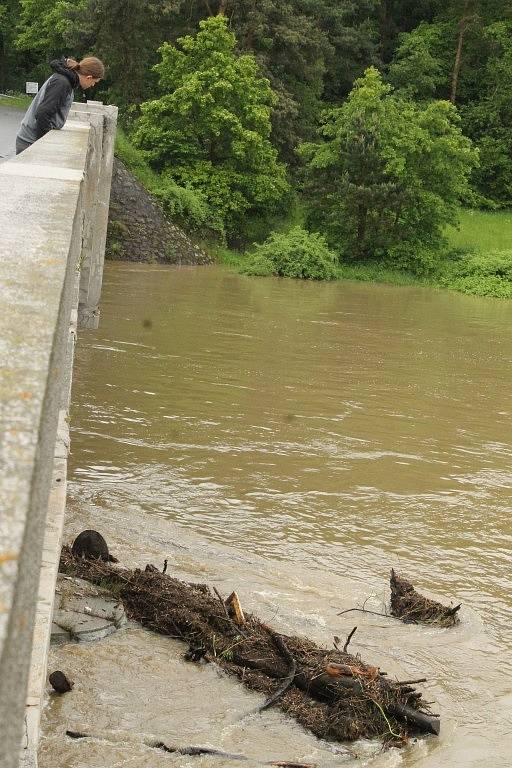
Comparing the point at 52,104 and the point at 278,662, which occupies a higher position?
the point at 52,104

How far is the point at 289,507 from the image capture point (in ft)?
29.2

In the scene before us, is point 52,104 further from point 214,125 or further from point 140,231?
point 214,125

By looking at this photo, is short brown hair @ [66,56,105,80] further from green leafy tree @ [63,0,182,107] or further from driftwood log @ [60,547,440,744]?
A: green leafy tree @ [63,0,182,107]

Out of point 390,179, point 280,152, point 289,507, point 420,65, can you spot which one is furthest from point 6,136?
point 420,65

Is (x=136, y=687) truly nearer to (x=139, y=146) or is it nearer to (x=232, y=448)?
(x=232, y=448)

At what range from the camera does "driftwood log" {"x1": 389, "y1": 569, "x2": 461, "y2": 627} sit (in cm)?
648

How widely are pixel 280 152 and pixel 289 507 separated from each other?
34852mm

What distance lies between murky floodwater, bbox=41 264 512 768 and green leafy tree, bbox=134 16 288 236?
1860cm

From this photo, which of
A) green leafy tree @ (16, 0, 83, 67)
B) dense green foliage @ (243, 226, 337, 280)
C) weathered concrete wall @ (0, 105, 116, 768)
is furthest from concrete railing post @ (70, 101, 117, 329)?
green leafy tree @ (16, 0, 83, 67)

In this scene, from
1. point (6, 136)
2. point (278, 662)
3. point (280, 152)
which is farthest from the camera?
point (280, 152)

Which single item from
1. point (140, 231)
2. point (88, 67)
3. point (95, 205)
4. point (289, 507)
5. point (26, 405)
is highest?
point (88, 67)

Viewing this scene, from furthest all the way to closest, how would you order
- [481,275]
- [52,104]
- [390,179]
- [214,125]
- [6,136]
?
[390,179], [214,125], [481,275], [6,136], [52,104]

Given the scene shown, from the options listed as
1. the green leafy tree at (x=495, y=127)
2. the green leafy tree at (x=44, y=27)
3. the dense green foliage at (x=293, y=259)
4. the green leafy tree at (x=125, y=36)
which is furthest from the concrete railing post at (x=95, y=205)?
the green leafy tree at (x=495, y=127)

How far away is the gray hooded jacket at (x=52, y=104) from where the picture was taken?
812 centimetres
